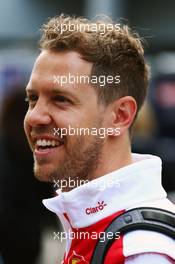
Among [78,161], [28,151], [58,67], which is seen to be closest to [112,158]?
[78,161]

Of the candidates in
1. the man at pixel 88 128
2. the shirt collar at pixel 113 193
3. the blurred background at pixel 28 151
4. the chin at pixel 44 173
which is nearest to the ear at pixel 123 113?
the man at pixel 88 128

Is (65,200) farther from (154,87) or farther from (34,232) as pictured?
(154,87)

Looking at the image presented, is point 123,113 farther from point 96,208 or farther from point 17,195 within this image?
point 17,195

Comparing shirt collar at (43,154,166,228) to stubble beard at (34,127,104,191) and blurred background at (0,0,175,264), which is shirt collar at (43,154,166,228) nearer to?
stubble beard at (34,127,104,191)

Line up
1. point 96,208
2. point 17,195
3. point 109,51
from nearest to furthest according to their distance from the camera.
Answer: point 96,208
point 109,51
point 17,195

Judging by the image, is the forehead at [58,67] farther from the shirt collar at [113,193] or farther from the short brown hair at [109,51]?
the shirt collar at [113,193]

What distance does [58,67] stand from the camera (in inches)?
105

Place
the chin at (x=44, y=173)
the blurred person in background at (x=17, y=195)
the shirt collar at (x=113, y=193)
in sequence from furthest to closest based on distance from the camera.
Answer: the blurred person in background at (x=17, y=195)
the chin at (x=44, y=173)
the shirt collar at (x=113, y=193)

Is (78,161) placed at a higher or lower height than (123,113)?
lower

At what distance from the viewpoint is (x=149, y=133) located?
8984 mm

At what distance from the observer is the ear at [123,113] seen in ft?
8.93

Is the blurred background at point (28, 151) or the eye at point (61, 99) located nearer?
the eye at point (61, 99)

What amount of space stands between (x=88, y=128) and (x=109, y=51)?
0.28 m

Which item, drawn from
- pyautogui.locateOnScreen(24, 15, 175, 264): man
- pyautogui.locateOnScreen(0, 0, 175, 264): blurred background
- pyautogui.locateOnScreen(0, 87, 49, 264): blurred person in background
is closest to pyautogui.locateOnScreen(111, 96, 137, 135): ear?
pyautogui.locateOnScreen(24, 15, 175, 264): man
